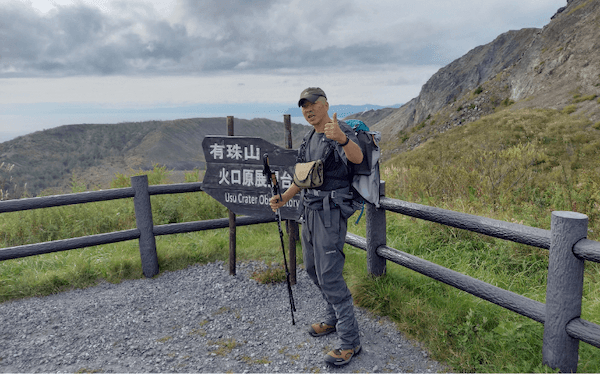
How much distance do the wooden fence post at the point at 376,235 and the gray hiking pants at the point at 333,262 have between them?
1015 mm

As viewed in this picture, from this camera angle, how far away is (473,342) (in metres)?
3.09

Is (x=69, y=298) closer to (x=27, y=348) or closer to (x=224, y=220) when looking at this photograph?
(x=27, y=348)

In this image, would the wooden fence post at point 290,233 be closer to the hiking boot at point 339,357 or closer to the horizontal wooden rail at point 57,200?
the hiking boot at point 339,357

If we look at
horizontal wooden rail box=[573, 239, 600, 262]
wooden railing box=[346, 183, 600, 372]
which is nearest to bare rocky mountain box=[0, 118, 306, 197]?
wooden railing box=[346, 183, 600, 372]

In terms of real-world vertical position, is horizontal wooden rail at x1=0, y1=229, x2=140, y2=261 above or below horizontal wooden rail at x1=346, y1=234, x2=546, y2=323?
above

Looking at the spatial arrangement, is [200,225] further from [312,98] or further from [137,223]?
[312,98]

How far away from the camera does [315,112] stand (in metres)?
2.86

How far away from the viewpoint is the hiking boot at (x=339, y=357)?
3032 millimetres

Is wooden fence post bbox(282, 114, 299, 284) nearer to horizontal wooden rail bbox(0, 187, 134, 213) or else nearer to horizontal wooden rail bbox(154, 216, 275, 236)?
horizontal wooden rail bbox(154, 216, 275, 236)

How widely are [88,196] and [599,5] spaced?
53.8m

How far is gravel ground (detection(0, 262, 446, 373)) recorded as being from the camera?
3.18 metres

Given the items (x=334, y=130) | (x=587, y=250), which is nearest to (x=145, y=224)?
(x=334, y=130)

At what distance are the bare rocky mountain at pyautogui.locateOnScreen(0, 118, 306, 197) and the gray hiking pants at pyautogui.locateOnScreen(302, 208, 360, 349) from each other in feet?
186

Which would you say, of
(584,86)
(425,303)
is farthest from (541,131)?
(425,303)
